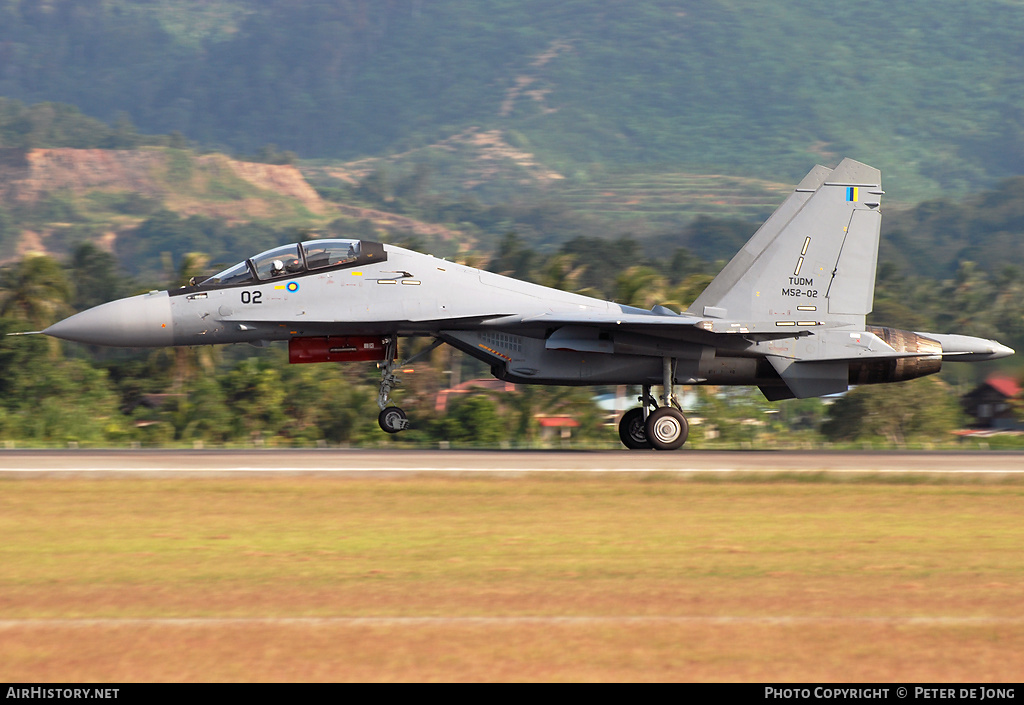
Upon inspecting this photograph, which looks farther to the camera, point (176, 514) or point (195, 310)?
point (195, 310)

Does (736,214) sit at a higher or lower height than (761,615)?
higher

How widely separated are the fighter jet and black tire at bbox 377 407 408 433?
30 millimetres

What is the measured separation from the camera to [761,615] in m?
8.18

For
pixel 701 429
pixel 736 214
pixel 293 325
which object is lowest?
pixel 701 429

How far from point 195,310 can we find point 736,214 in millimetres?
181055

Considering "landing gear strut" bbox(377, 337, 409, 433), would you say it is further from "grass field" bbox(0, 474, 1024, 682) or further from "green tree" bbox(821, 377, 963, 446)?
"green tree" bbox(821, 377, 963, 446)

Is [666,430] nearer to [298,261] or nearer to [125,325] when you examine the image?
[298,261]

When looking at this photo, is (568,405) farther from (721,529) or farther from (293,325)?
(721,529)

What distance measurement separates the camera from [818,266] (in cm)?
2159

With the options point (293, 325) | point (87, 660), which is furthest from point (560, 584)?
point (293, 325)

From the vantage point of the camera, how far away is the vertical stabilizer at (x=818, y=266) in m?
21.5

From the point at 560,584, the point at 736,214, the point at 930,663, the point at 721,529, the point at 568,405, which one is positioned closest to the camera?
the point at 930,663

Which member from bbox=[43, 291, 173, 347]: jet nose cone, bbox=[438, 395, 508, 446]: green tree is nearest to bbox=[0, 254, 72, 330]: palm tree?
bbox=[438, 395, 508, 446]: green tree

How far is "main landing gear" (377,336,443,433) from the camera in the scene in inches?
814
